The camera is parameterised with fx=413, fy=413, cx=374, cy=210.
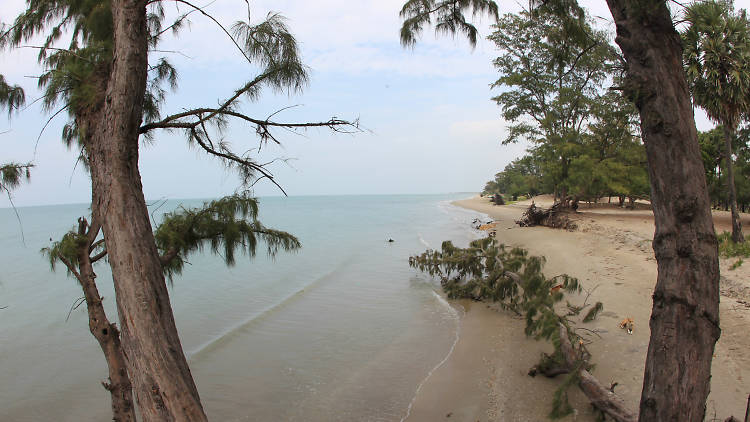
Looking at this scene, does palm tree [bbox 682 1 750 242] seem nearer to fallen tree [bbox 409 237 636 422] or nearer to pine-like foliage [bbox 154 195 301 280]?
fallen tree [bbox 409 237 636 422]

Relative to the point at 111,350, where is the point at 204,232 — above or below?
above

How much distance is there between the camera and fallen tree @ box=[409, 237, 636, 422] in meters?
4.09

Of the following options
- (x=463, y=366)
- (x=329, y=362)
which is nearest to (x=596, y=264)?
(x=463, y=366)

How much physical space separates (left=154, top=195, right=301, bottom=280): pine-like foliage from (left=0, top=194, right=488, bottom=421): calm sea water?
2.93 m

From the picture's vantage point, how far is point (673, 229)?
7.51ft

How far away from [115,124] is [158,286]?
921mm

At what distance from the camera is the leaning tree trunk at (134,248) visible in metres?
2.08

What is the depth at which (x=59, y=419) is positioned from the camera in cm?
596

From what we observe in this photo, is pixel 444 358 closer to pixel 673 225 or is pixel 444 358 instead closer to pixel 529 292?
pixel 529 292

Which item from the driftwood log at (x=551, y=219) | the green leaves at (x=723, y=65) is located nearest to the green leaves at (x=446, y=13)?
the green leaves at (x=723, y=65)

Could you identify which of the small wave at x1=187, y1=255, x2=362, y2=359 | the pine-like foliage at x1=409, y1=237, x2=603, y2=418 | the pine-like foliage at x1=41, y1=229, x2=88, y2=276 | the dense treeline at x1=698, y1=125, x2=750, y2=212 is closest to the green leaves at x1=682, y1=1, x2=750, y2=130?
the pine-like foliage at x1=409, y1=237, x2=603, y2=418

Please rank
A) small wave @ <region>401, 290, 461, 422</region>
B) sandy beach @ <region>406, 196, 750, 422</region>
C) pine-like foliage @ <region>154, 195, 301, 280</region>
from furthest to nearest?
1. small wave @ <region>401, 290, 461, 422</region>
2. sandy beach @ <region>406, 196, 750, 422</region>
3. pine-like foliage @ <region>154, 195, 301, 280</region>

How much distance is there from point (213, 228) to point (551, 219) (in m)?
19.8

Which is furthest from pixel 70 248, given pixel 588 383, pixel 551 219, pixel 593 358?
pixel 551 219
